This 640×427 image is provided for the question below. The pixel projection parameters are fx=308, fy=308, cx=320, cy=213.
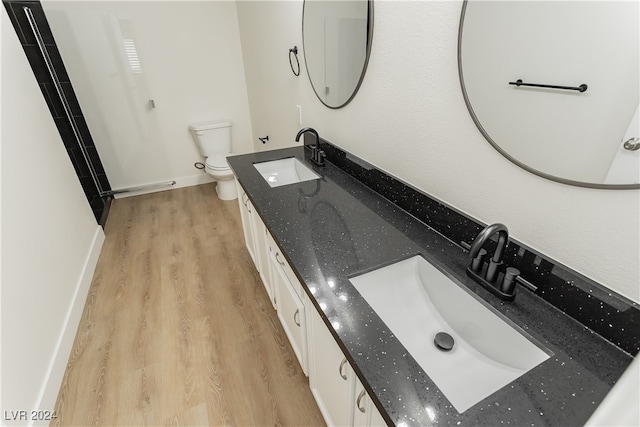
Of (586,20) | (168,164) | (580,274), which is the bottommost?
(168,164)

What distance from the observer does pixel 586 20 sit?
2.25ft

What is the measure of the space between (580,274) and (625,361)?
0.66 feet

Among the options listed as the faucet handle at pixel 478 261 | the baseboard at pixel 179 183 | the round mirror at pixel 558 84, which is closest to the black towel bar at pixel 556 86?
the round mirror at pixel 558 84

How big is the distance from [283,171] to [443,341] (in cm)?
140

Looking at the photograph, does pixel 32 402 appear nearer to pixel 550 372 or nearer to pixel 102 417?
pixel 102 417

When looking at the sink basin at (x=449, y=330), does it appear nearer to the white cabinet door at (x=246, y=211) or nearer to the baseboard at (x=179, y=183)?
the white cabinet door at (x=246, y=211)

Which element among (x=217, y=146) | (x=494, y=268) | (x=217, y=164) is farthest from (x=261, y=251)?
(x=217, y=146)

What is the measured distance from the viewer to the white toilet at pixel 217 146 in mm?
3193

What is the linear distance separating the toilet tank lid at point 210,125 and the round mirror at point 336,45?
67.4 inches

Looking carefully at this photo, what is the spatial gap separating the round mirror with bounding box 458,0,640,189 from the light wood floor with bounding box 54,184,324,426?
1398 millimetres

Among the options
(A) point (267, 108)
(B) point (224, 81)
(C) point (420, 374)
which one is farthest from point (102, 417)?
(B) point (224, 81)

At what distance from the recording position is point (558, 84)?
0.75 metres

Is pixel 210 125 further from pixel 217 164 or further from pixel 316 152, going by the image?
pixel 316 152

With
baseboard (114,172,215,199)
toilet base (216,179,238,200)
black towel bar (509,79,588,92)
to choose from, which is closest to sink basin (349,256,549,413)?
black towel bar (509,79,588,92)
